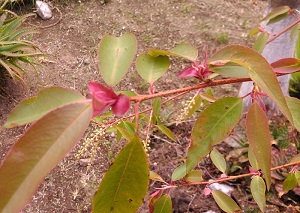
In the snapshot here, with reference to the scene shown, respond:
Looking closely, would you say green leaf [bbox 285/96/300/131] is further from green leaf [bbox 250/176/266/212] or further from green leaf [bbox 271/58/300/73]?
green leaf [bbox 250/176/266/212]

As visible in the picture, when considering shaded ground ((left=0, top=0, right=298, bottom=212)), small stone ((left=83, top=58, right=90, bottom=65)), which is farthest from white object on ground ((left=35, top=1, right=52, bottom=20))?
small stone ((left=83, top=58, right=90, bottom=65))

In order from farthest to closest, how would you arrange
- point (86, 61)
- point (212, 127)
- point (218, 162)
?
1. point (86, 61)
2. point (218, 162)
3. point (212, 127)

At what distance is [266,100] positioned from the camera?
192 cm

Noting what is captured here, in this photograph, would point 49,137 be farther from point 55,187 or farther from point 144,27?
point 144,27

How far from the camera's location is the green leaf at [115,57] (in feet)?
1.91

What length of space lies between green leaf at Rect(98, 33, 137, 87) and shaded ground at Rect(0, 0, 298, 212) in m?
1.16

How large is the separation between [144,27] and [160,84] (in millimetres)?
613

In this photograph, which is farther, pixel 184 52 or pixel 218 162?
pixel 218 162

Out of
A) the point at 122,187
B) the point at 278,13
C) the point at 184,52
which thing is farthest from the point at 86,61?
the point at 122,187

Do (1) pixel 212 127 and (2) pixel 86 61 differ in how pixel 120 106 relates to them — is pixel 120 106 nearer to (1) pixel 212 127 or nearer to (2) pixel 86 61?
(1) pixel 212 127

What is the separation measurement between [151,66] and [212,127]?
204 millimetres

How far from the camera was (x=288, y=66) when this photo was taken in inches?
24.9

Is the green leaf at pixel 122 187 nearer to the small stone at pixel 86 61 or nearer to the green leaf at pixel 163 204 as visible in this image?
the green leaf at pixel 163 204

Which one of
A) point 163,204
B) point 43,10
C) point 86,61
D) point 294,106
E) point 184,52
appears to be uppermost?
point 184,52
